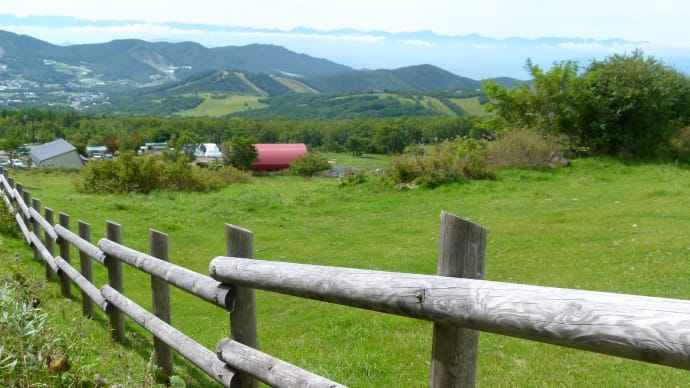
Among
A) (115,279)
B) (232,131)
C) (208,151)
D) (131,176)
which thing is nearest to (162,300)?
(115,279)

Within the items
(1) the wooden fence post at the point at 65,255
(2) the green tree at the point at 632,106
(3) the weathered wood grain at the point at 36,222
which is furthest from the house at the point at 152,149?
(2) the green tree at the point at 632,106

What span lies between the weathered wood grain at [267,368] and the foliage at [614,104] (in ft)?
74.4

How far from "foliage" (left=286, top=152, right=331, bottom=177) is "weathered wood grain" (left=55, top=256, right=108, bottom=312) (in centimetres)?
5544

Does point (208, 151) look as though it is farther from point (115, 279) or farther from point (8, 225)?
point (115, 279)

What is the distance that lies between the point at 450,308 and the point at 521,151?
20894mm

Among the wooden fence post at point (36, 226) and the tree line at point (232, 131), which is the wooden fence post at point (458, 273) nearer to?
the wooden fence post at point (36, 226)

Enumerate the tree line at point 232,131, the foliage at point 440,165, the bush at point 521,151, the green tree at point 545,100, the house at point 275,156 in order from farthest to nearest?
the tree line at point 232,131
the house at point 275,156
the green tree at point 545,100
the bush at point 521,151
the foliage at point 440,165

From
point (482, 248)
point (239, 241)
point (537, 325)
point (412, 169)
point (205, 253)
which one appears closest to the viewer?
point (537, 325)

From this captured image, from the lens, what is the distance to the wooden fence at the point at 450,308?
1.69 metres

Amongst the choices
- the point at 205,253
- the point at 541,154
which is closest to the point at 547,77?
Answer: the point at 541,154

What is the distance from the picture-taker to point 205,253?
40.9ft

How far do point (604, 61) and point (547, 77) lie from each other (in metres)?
Answer: 2.83

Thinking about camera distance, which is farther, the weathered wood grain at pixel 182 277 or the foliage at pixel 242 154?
the foliage at pixel 242 154

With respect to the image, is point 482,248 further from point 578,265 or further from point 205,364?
point 578,265
